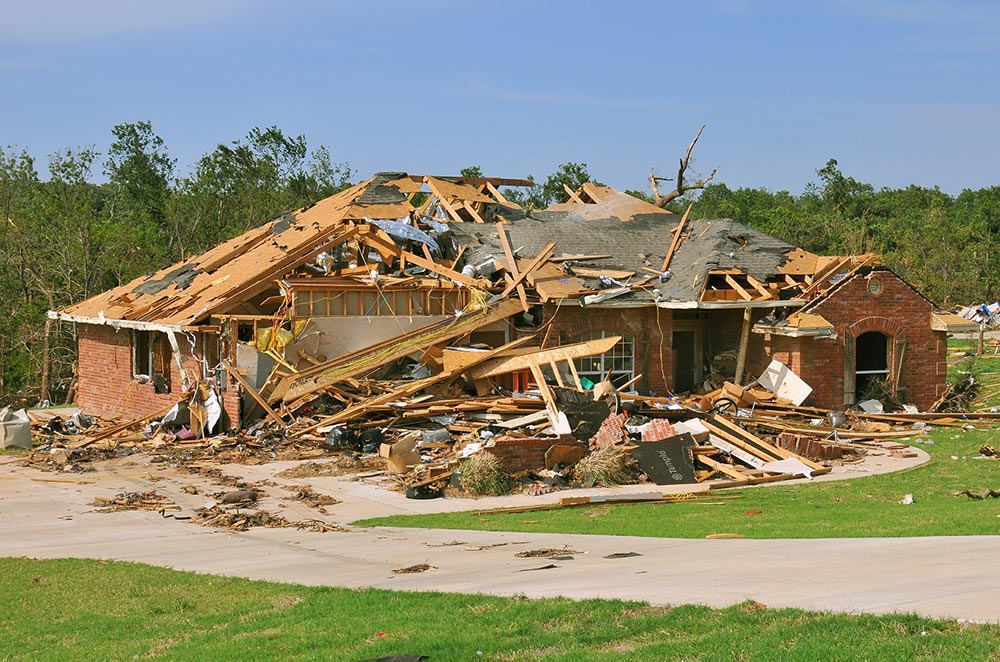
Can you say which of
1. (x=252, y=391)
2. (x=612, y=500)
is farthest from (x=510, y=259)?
(x=612, y=500)

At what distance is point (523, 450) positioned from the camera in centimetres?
1892

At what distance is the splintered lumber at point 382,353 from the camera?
22.8 metres

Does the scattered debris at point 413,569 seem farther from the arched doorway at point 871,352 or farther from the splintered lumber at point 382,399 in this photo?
the arched doorway at point 871,352

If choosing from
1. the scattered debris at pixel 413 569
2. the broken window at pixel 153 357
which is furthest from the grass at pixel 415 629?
the broken window at pixel 153 357

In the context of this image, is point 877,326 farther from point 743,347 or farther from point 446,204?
point 446,204

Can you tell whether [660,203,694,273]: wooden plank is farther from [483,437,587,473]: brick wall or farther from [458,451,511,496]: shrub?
[458,451,511,496]: shrub

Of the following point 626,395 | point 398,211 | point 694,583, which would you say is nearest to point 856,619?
point 694,583

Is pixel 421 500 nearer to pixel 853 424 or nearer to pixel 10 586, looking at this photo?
pixel 10 586

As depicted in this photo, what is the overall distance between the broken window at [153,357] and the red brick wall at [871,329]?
1393cm

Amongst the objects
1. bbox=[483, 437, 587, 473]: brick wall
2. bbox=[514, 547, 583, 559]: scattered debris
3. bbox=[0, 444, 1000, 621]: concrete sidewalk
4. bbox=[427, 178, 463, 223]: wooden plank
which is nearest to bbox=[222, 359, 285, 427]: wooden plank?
bbox=[0, 444, 1000, 621]: concrete sidewalk

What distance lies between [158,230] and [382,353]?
29.1m

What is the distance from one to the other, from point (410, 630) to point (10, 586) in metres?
5.18

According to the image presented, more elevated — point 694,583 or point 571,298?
point 571,298

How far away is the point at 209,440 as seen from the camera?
22531mm
